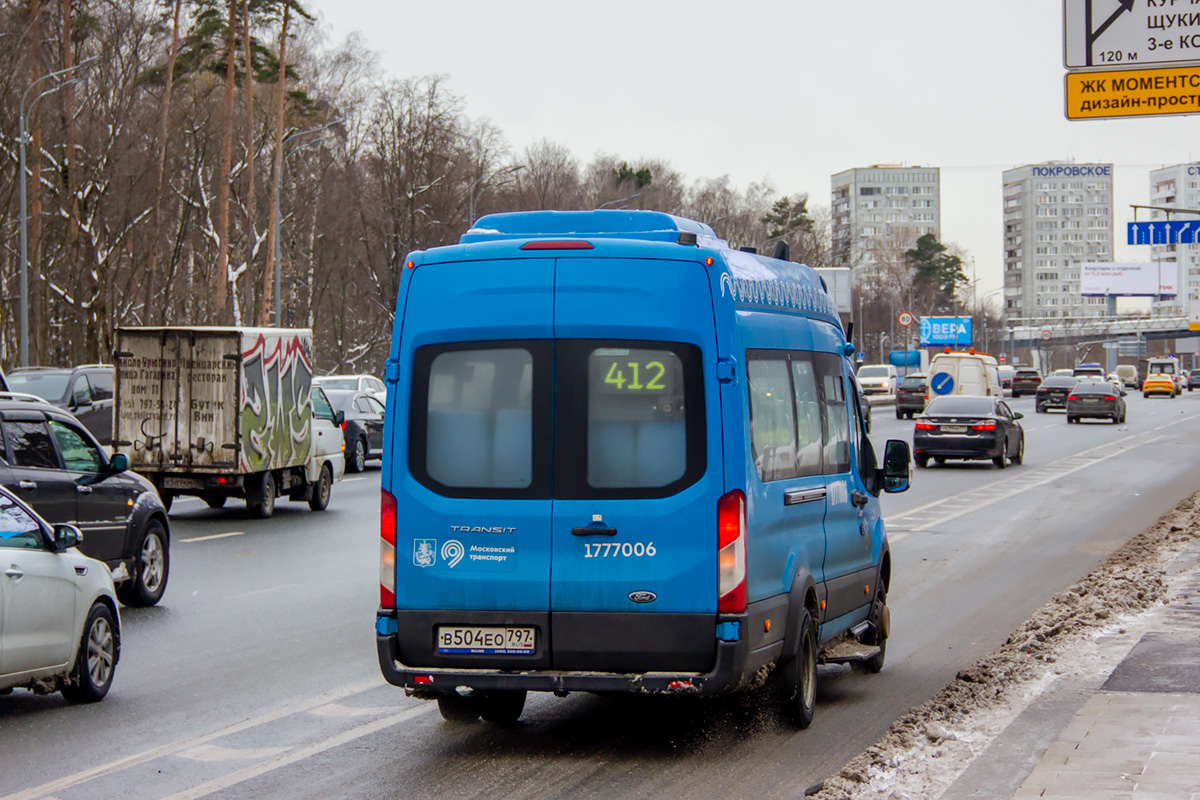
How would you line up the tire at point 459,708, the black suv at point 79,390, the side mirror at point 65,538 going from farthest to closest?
1. the black suv at point 79,390
2. the side mirror at point 65,538
3. the tire at point 459,708

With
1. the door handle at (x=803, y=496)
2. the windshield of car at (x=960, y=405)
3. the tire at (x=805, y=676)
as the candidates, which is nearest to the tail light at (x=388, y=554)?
the door handle at (x=803, y=496)

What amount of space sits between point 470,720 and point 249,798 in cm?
165

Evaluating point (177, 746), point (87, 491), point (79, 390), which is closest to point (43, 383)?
point (79, 390)

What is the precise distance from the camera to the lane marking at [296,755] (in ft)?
21.0

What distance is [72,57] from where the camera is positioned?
145ft

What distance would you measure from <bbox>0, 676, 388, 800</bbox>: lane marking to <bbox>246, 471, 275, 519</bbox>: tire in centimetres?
1186

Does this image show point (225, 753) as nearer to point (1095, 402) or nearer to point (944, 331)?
point (1095, 402)

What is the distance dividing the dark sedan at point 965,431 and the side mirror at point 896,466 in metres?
22.0

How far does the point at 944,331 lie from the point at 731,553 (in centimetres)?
10606

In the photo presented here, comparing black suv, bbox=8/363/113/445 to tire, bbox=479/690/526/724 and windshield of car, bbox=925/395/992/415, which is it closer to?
windshield of car, bbox=925/395/992/415

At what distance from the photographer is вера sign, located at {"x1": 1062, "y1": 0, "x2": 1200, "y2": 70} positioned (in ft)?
43.8

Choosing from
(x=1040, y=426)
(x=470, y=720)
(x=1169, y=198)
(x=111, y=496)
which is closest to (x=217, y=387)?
(x=111, y=496)

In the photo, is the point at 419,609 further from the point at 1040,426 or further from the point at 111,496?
the point at 1040,426

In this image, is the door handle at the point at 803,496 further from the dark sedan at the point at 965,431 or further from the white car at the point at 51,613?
the dark sedan at the point at 965,431
